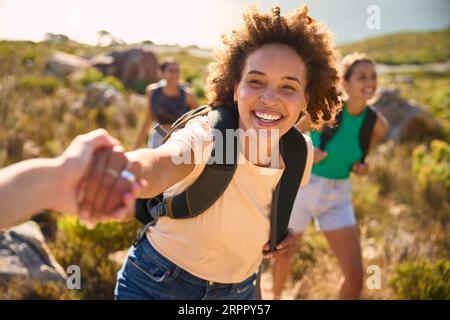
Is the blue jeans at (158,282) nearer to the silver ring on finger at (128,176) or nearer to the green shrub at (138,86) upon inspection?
the silver ring on finger at (128,176)

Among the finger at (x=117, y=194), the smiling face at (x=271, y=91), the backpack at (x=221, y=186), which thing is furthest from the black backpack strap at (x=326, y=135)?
the finger at (x=117, y=194)

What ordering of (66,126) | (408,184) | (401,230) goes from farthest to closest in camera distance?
(66,126) → (408,184) → (401,230)

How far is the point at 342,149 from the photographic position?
3.39 metres

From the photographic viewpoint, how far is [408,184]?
285 inches

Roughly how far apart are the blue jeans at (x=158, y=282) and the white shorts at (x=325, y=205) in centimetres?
158

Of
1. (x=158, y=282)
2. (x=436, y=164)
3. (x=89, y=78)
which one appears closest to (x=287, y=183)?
(x=158, y=282)

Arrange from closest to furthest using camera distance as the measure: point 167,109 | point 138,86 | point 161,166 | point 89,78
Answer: point 161,166 → point 167,109 → point 89,78 → point 138,86

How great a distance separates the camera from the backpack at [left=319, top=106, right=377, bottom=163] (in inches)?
133

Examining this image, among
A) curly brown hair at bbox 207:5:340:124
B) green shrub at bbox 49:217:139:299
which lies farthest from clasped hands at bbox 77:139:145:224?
green shrub at bbox 49:217:139:299

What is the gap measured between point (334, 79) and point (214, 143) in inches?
40.4

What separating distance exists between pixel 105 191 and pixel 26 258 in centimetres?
328

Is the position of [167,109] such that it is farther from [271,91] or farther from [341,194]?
[271,91]
